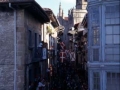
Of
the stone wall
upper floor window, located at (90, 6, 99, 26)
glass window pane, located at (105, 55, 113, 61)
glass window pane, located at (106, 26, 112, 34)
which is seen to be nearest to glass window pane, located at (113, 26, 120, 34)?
glass window pane, located at (106, 26, 112, 34)

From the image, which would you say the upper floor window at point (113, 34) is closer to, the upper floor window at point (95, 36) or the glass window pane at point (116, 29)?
the glass window pane at point (116, 29)

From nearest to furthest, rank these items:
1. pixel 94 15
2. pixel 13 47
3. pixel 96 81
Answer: pixel 96 81
pixel 94 15
pixel 13 47

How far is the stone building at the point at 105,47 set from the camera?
14.7 metres

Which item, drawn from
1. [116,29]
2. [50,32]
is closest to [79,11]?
[50,32]

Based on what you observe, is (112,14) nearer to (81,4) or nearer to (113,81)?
(113,81)

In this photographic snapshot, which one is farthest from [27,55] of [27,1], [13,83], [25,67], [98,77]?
[98,77]

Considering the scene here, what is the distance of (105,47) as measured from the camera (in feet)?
48.6

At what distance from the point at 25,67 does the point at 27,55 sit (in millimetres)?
902

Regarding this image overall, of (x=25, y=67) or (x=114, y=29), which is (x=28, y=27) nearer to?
(x=25, y=67)

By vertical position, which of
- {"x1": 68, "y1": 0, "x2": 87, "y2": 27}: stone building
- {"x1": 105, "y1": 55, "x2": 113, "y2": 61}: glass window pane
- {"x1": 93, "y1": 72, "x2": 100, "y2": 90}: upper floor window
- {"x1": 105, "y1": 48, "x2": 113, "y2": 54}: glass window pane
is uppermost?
{"x1": 68, "y1": 0, "x2": 87, "y2": 27}: stone building

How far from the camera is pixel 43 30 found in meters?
24.9

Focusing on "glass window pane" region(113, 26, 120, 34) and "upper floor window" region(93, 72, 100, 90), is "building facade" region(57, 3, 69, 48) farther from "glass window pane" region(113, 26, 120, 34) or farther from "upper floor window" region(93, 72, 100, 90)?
"glass window pane" region(113, 26, 120, 34)

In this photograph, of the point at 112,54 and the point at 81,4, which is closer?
the point at 112,54

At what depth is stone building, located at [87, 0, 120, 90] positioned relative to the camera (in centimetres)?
1467
